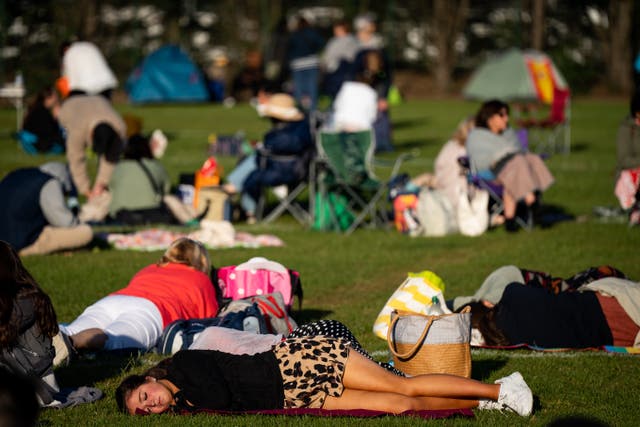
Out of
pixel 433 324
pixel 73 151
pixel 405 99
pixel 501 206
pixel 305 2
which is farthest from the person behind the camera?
pixel 305 2

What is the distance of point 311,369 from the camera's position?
18.3 ft

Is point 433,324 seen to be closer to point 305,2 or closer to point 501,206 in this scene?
point 501,206

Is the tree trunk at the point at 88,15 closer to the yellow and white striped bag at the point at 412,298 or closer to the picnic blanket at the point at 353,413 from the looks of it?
the yellow and white striped bag at the point at 412,298

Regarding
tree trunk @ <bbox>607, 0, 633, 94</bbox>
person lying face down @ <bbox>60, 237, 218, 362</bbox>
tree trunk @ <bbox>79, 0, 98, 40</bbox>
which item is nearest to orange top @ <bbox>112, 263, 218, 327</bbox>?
person lying face down @ <bbox>60, 237, 218, 362</bbox>

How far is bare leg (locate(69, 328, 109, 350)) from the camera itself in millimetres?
7008

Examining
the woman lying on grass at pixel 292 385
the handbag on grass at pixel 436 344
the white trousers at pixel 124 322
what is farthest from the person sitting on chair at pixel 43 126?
the woman lying on grass at pixel 292 385

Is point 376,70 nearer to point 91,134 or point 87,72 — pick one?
point 87,72

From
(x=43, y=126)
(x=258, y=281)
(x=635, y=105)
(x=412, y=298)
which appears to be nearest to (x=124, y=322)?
(x=258, y=281)

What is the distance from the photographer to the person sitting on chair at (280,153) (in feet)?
41.3

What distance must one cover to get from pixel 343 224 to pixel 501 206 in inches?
68.4

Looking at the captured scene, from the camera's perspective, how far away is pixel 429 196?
39.5 ft

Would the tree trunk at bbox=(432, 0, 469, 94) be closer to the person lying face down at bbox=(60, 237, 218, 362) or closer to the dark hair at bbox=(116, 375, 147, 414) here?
the person lying face down at bbox=(60, 237, 218, 362)

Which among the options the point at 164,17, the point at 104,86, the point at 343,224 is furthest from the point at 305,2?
the point at 343,224

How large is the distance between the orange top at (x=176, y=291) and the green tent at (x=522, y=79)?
15831 mm
